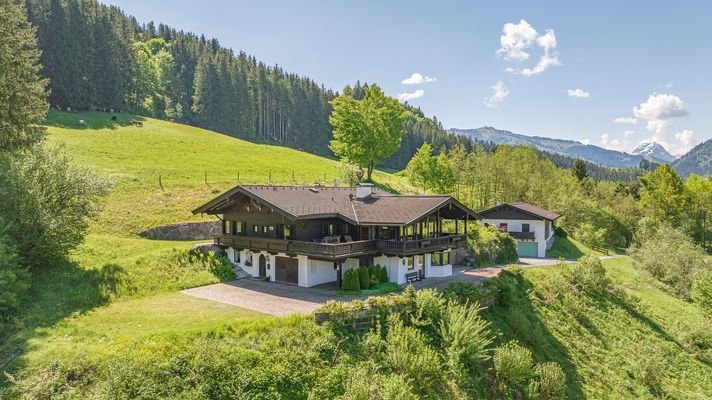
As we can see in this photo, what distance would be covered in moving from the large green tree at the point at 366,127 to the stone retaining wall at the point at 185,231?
2396 cm

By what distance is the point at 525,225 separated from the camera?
152 ft

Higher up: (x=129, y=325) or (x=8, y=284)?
(x=8, y=284)

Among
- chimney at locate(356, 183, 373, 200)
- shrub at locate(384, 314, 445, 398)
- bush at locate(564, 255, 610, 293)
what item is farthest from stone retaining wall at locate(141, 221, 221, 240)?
bush at locate(564, 255, 610, 293)

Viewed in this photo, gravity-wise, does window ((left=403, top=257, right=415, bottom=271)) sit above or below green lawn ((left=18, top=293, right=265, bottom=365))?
above

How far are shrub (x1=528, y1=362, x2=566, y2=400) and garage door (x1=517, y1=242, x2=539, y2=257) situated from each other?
26.9 meters

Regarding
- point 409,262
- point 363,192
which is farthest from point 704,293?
point 363,192

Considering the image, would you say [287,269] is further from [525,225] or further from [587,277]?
[525,225]

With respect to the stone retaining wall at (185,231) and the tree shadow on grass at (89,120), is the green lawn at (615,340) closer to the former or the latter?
the stone retaining wall at (185,231)

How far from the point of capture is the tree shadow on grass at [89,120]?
197 feet

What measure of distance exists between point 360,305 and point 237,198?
537 inches

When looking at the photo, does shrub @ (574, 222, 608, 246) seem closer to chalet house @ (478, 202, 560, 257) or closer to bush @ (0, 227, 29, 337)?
chalet house @ (478, 202, 560, 257)

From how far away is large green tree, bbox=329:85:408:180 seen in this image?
56.3 m

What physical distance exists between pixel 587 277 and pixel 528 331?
10.5 metres

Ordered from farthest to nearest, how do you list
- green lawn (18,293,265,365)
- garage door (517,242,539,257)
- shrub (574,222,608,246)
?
shrub (574,222,608,246) < garage door (517,242,539,257) < green lawn (18,293,265,365)
